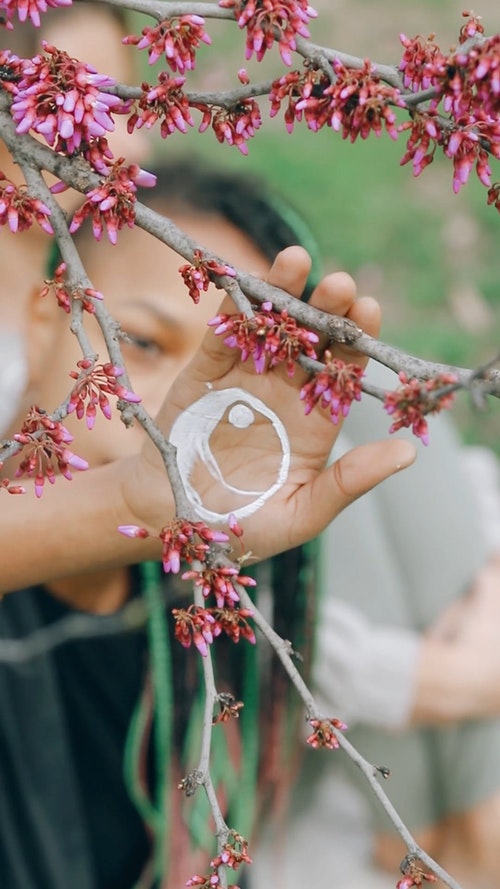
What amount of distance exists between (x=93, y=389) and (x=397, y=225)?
9.90ft

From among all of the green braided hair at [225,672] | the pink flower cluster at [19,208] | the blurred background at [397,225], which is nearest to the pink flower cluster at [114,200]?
the pink flower cluster at [19,208]

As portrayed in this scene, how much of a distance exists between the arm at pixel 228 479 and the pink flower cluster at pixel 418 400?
0.46 ft

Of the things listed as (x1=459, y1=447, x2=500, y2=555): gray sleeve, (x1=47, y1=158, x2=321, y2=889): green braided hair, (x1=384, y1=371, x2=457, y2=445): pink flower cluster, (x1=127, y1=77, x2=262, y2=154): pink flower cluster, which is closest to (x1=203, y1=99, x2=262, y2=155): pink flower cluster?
(x1=127, y1=77, x2=262, y2=154): pink flower cluster

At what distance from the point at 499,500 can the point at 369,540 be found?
40 centimetres

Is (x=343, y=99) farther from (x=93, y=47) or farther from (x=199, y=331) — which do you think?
(x=93, y=47)

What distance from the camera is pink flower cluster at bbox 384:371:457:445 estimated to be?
2.22ft

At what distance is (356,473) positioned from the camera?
0.85 m

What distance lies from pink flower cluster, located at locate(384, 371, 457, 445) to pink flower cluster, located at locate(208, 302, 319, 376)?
0.31 ft

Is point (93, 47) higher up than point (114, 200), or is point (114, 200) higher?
point (93, 47)

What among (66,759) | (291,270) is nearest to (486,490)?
(66,759)

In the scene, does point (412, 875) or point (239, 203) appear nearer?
point (412, 875)

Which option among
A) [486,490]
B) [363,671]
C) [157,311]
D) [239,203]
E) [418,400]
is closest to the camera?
[418,400]

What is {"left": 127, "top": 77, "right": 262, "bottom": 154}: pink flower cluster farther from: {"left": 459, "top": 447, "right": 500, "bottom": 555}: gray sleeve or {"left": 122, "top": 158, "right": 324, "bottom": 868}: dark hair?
{"left": 459, "top": 447, "right": 500, "bottom": 555}: gray sleeve

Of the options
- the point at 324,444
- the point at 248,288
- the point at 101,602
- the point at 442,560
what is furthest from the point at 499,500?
the point at 248,288
